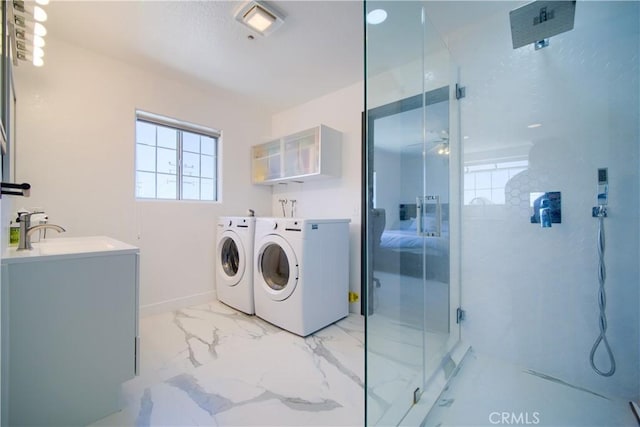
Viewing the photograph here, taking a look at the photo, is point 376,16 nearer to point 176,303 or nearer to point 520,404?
point 520,404

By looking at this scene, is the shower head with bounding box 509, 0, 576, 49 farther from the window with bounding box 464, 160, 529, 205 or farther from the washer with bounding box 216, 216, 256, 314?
the washer with bounding box 216, 216, 256, 314

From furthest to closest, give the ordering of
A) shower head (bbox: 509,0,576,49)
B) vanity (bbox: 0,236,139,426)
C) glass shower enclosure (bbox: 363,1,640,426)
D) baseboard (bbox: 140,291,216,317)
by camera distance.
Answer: baseboard (bbox: 140,291,216,317)
shower head (bbox: 509,0,576,49)
glass shower enclosure (bbox: 363,1,640,426)
vanity (bbox: 0,236,139,426)

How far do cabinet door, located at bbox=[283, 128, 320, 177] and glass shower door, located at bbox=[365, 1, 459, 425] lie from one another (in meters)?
1.15

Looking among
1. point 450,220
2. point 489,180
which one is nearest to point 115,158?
point 450,220

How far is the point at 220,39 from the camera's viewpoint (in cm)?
204

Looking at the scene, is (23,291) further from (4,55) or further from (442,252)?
(442,252)

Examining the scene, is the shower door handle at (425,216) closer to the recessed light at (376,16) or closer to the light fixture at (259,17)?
the recessed light at (376,16)

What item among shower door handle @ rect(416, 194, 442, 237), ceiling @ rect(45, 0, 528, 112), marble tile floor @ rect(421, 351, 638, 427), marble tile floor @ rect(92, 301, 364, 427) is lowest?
marble tile floor @ rect(421, 351, 638, 427)

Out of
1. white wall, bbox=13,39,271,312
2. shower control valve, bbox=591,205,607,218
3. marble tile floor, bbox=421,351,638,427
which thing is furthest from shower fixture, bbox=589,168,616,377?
white wall, bbox=13,39,271,312

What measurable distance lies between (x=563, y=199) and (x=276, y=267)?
2.16 m

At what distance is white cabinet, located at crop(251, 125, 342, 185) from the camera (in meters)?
2.69

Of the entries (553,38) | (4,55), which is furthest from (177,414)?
(553,38)

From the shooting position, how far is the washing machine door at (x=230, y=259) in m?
2.57

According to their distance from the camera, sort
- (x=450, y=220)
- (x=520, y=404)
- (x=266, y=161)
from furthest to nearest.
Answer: (x=266, y=161) < (x=450, y=220) < (x=520, y=404)
